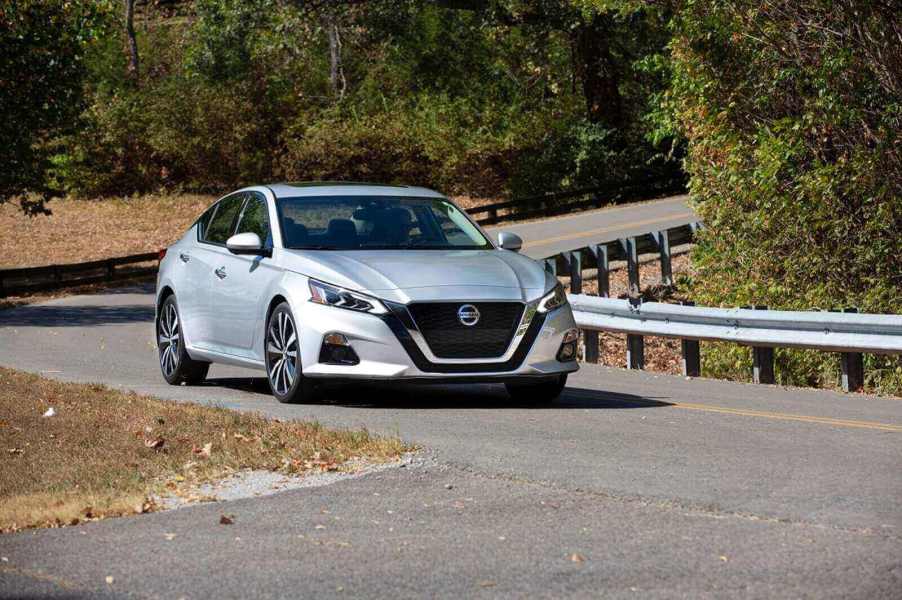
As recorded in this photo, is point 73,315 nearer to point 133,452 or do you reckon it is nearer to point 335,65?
point 133,452

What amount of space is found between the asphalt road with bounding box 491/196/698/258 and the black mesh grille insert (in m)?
20.1

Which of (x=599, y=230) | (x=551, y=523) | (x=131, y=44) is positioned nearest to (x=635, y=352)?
(x=551, y=523)

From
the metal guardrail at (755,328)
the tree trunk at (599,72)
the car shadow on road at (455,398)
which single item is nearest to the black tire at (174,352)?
the car shadow on road at (455,398)

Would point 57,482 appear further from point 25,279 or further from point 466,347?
point 25,279

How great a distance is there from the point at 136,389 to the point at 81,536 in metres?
6.66

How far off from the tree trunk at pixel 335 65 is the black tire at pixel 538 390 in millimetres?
43932

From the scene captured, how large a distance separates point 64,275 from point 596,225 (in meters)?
12.4

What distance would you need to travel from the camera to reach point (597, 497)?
7613mm

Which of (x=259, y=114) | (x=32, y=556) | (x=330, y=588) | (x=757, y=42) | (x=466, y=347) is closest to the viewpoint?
(x=330, y=588)

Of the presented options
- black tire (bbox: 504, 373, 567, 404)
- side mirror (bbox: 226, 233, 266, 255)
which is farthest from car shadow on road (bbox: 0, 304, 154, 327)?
black tire (bbox: 504, 373, 567, 404)

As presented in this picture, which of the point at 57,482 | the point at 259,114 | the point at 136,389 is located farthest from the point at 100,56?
the point at 57,482

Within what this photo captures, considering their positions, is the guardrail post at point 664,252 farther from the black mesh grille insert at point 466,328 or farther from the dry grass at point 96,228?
the dry grass at point 96,228

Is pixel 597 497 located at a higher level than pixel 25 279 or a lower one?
higher

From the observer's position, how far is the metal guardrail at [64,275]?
33250 mm
